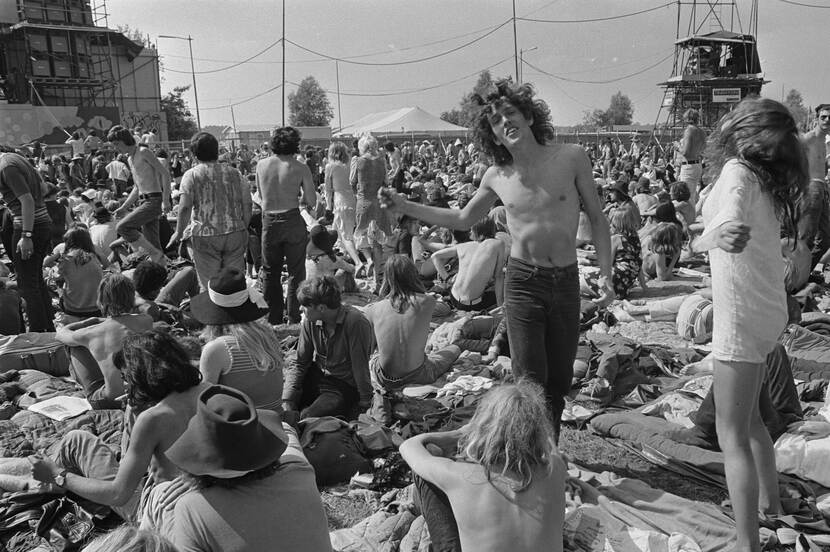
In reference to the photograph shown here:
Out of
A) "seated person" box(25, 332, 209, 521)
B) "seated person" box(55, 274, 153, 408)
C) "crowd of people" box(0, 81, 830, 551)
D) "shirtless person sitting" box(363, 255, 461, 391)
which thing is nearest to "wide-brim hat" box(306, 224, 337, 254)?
"crowd of people" box(0, 81, 830, 551)

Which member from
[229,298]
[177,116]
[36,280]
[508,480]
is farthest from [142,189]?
[177,116]

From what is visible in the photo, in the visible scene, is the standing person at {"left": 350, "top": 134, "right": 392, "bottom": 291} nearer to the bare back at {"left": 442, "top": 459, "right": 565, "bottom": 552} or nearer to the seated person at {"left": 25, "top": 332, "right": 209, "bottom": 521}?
the seated person at {"left": 25, "top": 332, "right": 209, "bottom": 521}

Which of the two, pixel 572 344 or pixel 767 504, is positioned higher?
pixel 572 344

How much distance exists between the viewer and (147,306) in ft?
18.6

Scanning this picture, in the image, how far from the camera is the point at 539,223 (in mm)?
3518

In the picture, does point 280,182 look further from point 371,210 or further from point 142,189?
point 371,210

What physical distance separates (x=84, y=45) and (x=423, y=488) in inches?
1725

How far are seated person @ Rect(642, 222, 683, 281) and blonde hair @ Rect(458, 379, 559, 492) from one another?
6.78 metres

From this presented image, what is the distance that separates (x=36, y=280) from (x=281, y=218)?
2.17m

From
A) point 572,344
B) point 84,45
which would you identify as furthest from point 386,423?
point 84,45

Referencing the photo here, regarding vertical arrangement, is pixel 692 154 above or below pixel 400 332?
above

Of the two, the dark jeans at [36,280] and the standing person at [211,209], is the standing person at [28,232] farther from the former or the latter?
the standing person at [211,209]

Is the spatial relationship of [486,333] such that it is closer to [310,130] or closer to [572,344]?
[572,344]

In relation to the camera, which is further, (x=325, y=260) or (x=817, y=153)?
(x=325, y=260)
